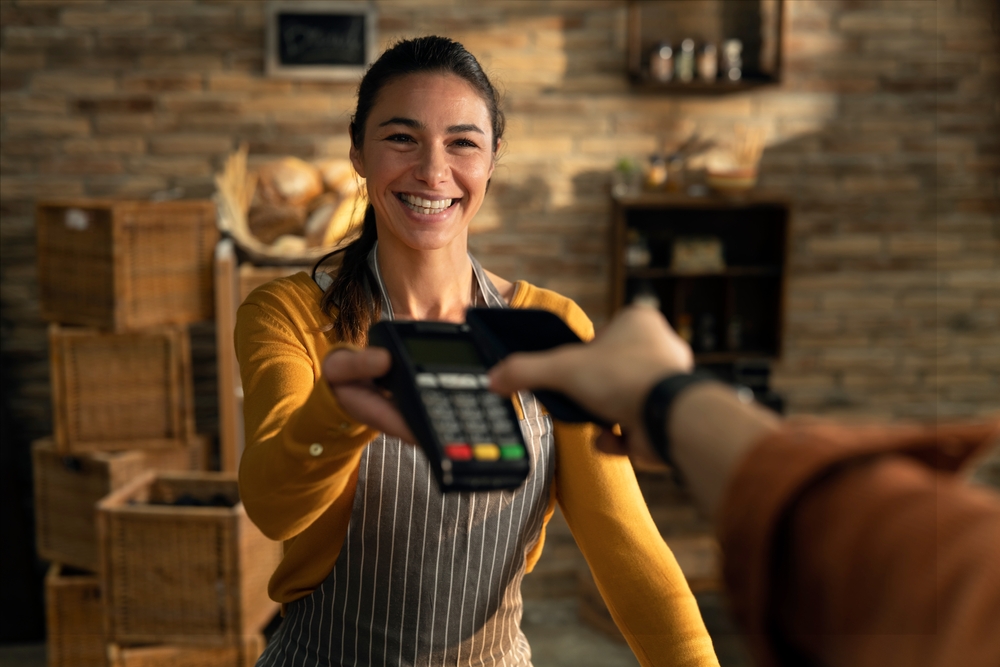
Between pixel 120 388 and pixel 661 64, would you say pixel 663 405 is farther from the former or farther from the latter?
pixel 661 64

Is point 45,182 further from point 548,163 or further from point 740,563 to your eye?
point 740,563

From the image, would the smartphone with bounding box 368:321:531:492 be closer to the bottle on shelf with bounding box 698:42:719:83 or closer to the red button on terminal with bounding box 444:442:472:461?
the red button on terminal with bounding box 444:442:472:461

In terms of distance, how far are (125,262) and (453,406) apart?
242 centimetres

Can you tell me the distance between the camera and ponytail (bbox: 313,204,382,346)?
1297 mm

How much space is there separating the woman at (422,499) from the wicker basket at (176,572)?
136cm

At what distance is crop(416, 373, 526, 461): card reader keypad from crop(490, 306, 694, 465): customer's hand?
0.08 meters

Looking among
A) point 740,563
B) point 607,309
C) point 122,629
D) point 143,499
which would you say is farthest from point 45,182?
point 740,563

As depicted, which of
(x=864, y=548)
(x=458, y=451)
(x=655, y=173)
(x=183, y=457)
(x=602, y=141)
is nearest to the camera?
(x=864, y=548)

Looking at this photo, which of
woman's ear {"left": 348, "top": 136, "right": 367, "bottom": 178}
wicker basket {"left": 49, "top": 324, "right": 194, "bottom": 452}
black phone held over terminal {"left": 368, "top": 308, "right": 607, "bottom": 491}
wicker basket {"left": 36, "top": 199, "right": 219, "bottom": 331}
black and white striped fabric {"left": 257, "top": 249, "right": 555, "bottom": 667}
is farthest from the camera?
wicker basket {"left": 49, "top": 324, "right": 194, "bottom": 452}

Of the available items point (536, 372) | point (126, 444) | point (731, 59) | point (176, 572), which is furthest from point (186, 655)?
point (731, 59)

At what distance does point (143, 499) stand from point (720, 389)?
8.85 ft

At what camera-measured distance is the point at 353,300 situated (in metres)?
1.33

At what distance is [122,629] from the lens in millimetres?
2650

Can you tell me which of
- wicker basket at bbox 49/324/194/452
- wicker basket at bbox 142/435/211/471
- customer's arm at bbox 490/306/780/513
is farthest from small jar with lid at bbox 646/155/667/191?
customer's arm at bbox 490/306/780/513
